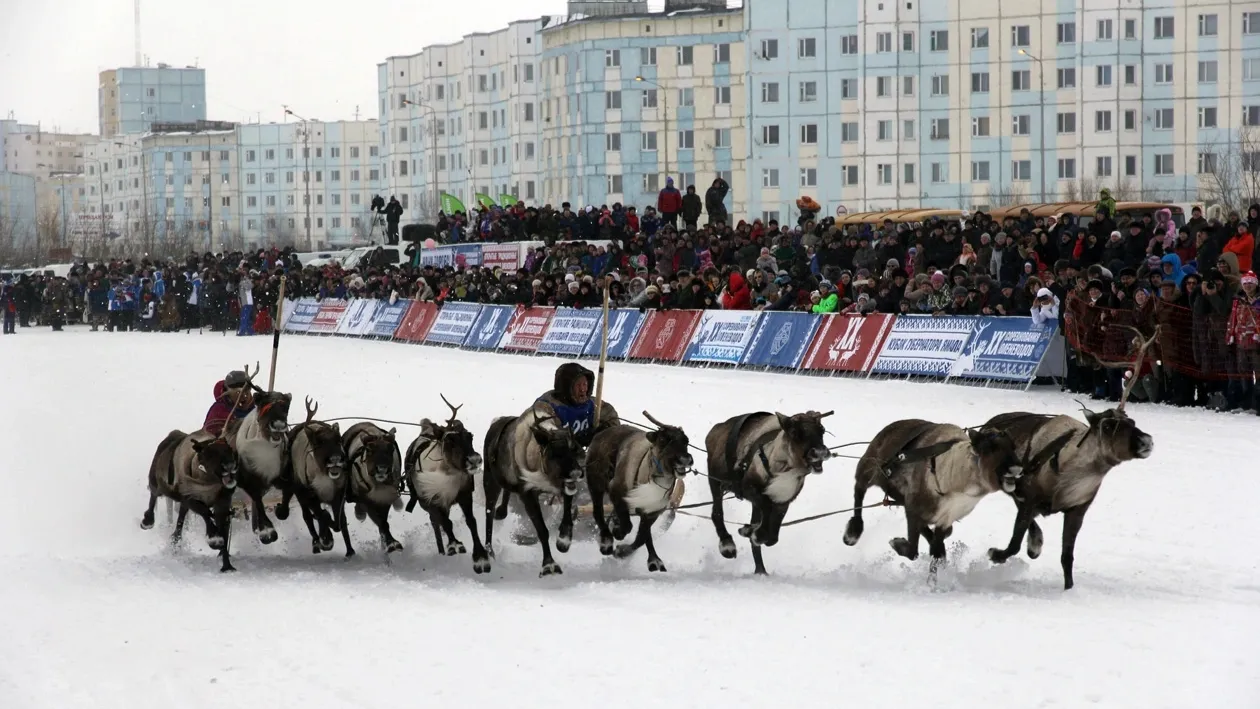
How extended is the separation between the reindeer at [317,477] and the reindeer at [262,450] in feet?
0.35

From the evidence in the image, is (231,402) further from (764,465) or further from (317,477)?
(764,465)

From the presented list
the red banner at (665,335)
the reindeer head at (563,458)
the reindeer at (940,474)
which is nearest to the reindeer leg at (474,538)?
the reindeer head at (563,458)

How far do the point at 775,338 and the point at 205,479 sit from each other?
557 inches

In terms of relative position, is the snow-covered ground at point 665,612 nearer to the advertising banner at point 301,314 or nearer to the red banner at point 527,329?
the red banner at point 527,329

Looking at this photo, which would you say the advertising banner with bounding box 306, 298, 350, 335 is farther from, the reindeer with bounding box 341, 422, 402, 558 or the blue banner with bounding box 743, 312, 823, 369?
the reindeer with bounding box 341, 422, 402, 558

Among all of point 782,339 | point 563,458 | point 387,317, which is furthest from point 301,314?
point 563,458

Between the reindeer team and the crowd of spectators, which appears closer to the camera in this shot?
the reindeer team

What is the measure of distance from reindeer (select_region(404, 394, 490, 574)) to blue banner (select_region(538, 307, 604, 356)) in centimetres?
1725

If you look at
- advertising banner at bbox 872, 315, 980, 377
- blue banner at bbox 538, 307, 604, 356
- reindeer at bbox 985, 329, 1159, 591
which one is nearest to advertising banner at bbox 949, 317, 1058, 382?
advertising banner at bbox 872, 315, 980, 377

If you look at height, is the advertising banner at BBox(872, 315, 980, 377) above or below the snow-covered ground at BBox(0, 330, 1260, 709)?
above

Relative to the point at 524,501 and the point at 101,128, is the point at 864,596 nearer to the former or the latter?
the point at 524,501

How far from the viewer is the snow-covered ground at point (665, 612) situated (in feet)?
24.6

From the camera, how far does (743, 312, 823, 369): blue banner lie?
2391 cm

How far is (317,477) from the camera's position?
11.6 metres
